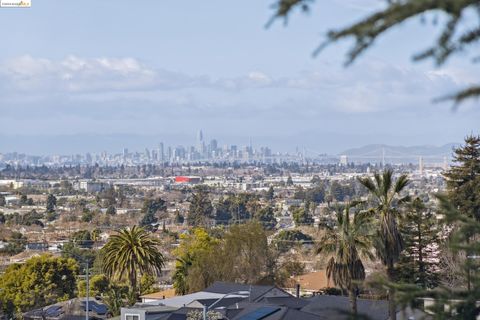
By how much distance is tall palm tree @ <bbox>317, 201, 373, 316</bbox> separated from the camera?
29.6 metres

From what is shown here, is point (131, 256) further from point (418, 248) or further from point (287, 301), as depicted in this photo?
point (418, 248)

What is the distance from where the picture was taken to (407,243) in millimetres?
38500

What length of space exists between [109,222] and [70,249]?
4105cm

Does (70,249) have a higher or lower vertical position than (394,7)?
lower

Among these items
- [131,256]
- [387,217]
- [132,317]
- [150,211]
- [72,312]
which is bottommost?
[72,312]

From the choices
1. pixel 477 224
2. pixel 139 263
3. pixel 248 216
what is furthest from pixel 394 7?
pixel 248 216

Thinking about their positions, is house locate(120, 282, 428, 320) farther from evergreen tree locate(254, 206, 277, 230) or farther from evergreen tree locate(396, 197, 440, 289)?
evergreen tree locate(254, 206, 277, 230)

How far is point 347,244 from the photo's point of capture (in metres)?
29.6

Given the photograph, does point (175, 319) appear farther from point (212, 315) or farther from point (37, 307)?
point (37, 307)

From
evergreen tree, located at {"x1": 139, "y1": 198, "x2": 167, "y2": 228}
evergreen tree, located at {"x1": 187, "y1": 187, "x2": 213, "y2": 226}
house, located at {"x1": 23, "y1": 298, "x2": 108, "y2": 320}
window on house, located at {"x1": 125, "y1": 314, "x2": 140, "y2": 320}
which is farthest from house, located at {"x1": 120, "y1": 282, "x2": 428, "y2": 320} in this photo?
evergreen tree, located at {"x1": 187, "y1": 187, "x2": 213, "y2": 226}

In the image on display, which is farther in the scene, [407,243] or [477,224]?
[407,243]

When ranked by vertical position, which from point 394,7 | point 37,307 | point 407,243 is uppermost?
point 394,7

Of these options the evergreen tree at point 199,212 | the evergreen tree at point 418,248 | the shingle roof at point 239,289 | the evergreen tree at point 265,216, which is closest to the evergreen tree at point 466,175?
the evergreen tree at point 418,248

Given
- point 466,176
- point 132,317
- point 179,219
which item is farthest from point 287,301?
point 179,219
